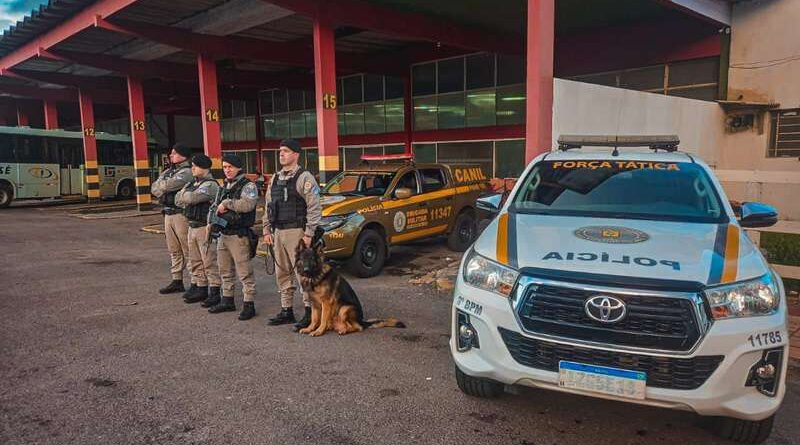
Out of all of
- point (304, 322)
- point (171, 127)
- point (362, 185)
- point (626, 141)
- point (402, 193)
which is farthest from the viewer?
point (171, 127)

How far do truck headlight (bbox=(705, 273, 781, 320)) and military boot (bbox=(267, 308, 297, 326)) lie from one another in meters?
3.94

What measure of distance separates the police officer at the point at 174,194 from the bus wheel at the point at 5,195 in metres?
17.2

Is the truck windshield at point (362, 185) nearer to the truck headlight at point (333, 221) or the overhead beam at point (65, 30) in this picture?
the truck headlight at point (333, 221)

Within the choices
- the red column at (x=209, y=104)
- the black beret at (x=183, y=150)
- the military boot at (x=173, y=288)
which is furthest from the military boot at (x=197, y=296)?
the red column at (x=209, y=104)

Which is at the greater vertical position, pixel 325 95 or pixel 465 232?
pixel 325 95

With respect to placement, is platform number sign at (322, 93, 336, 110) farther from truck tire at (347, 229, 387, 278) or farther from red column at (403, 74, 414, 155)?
red column at (403, 74, 414, 155)

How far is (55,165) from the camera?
2119cm

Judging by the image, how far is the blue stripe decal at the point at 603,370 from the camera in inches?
107

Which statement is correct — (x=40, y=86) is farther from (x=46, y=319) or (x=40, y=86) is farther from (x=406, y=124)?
(x=46, y=319)

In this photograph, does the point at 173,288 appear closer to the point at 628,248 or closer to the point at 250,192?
the point at 250,192

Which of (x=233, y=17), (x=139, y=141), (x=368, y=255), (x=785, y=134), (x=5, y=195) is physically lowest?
(x=368, y=255)

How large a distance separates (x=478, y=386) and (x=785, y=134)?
13467mm

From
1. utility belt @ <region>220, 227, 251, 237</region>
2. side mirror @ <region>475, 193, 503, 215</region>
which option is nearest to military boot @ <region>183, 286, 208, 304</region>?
utility belt @ <region>220, 227, 251, 237</region>

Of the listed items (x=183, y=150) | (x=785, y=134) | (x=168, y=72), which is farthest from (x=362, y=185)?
(x=168, y=72)
